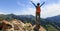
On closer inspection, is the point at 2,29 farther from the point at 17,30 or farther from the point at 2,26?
the point at 17,30

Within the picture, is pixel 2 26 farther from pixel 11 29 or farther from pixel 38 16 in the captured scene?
pixel 38 16

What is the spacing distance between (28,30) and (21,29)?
6.96 ft

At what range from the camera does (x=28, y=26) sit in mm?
35344

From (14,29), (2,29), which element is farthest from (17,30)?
(2,29)

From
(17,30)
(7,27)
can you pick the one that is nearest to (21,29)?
(17,30)

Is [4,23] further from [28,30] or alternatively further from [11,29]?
[28,30]

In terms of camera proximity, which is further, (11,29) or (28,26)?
(28,26)

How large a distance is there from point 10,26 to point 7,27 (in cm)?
57

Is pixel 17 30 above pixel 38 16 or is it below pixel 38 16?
below

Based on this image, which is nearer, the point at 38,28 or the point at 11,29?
the point at 11,29

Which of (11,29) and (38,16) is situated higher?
(38,16)

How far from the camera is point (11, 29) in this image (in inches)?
1239

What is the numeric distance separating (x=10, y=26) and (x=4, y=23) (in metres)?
1.12

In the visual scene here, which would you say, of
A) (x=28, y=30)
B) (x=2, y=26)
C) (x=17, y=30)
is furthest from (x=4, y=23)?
(x=28, y=30)
